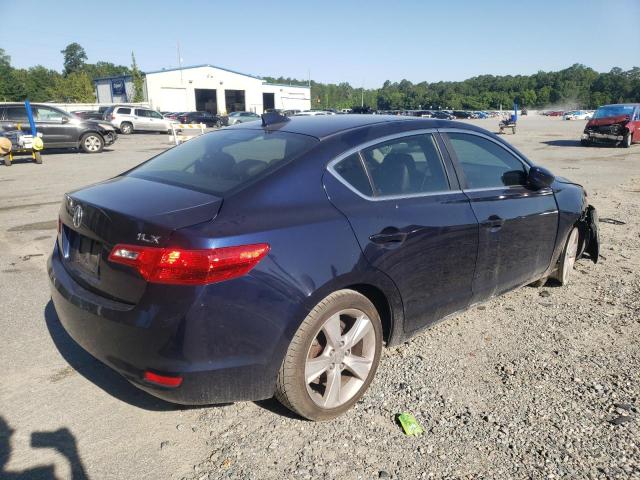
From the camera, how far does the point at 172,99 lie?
60.6 meters

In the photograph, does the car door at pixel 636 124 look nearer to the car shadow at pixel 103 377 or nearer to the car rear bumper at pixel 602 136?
the car rear bumper at pixel 602 136

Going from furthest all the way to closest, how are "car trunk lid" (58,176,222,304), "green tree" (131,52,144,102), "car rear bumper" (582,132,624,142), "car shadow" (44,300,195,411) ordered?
"green tree" (131,52,144,102) < "car rear bumper" (582,132,624,142) < "car shadow" (44,300,195,411) < "car trunk lid" (58,176,222,304)

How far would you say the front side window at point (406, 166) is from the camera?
2939 mm

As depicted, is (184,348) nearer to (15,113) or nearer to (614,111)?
(15,113)

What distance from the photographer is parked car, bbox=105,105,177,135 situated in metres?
31.2

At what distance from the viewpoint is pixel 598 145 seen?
848 inches

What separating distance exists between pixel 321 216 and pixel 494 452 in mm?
1508

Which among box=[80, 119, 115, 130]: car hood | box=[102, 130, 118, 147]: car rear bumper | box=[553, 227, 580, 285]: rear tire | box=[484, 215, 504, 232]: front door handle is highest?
box=[80, 119, 115, 130]: car hood

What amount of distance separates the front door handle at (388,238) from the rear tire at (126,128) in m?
32.2

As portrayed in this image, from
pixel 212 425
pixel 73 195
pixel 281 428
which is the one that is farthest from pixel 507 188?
pixel 73 195

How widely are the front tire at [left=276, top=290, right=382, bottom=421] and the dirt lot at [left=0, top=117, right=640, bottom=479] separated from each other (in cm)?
14

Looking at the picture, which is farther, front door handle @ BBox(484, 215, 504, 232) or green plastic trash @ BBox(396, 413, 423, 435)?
front door handle @ BBox(484, 215, 504, 232)

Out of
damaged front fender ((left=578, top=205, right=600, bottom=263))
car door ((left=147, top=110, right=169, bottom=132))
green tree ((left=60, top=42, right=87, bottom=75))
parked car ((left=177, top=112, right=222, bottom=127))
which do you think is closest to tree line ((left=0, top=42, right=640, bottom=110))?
green tree ((left=60, top=42, right=87, bottom=75))

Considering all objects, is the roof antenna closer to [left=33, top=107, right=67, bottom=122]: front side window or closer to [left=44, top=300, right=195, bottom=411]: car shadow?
[left=44, top=300, right=195, bottom=411]: car shadow
